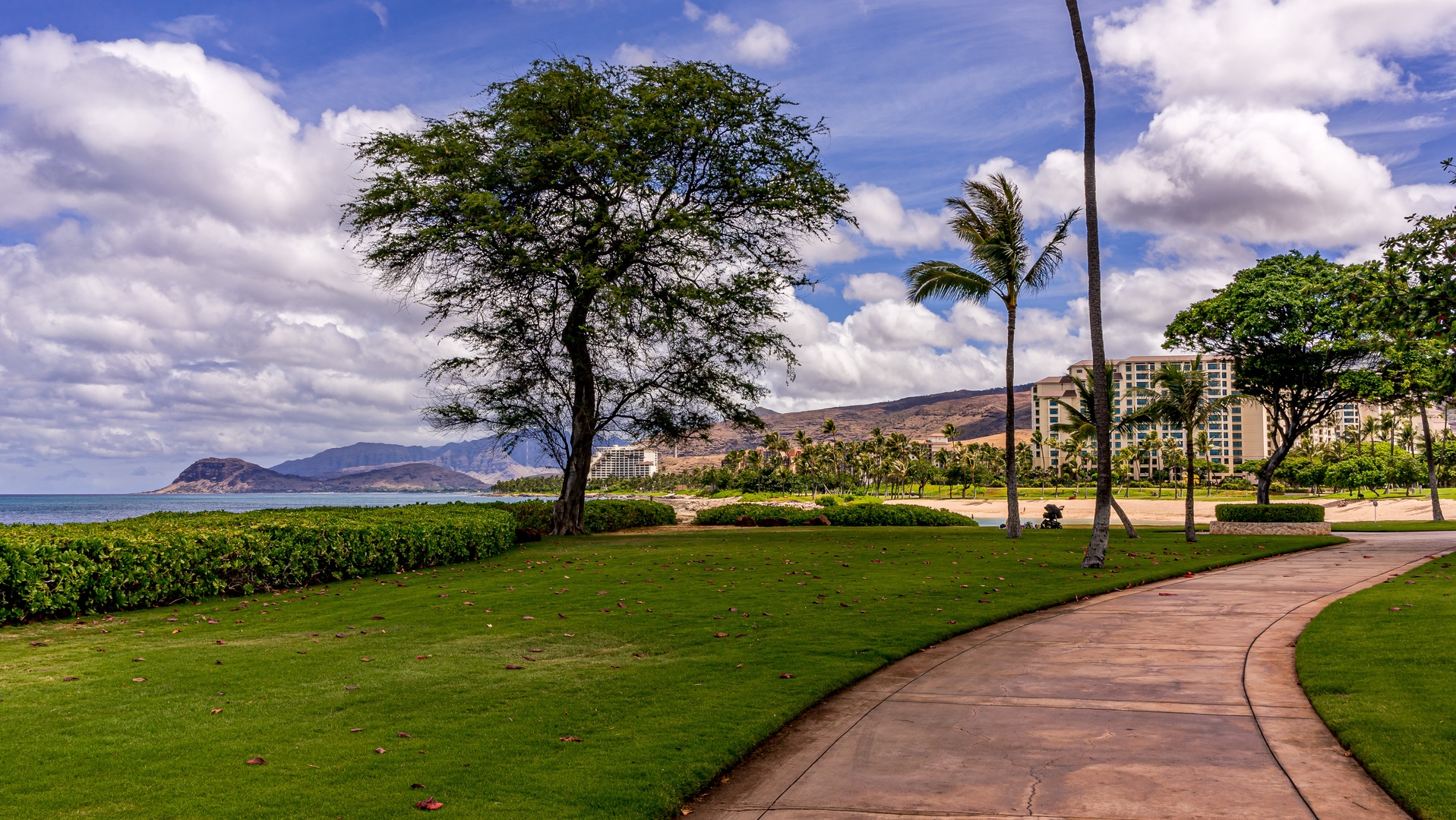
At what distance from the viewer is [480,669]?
326 inches

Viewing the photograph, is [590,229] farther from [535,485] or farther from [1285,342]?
[535,485]

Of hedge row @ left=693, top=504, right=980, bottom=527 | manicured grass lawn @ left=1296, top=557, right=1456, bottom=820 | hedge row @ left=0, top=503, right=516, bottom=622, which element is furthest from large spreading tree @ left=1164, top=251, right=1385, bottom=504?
hedge row @ left=0, top=503, right=516, bottom=622

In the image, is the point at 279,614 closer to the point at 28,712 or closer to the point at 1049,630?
the point at 28,712

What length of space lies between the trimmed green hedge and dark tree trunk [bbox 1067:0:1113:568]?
13.4 meters

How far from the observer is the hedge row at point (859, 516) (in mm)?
35781

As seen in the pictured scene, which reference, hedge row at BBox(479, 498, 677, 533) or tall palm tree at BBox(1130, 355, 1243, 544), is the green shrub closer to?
hedge row at BBox(479, 498, 677, 533)

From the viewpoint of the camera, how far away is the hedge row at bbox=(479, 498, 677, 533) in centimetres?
2980

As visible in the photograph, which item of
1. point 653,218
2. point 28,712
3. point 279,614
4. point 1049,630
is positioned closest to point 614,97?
point 653,218

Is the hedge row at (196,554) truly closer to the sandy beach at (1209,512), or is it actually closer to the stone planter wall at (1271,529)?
the stone planter wall at (1271,529)

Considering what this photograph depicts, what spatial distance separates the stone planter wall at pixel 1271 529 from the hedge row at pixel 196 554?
23461mm

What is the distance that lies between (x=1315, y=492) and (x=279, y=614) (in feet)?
431

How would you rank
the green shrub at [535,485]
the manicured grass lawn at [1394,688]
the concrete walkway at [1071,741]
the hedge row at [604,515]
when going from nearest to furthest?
the concrete walkway at [1071,741], the manicured grass lawn at [1394,688], the hedge row at [604,515], the green shrub at [535,485]

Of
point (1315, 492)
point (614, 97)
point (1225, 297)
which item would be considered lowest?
point (1315, 492)

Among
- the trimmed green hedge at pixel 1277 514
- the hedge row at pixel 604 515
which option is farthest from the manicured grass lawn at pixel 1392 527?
the hedge row at pixel 604 515
